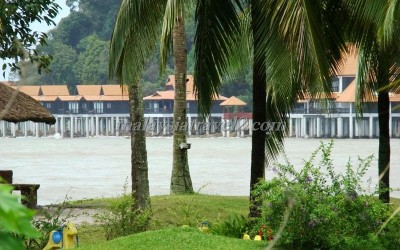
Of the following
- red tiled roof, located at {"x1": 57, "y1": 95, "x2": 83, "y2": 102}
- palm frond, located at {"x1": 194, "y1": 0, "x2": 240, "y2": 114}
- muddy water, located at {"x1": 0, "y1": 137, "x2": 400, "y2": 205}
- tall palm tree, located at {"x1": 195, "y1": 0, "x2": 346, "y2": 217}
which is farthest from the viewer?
red tiled roof, located at {"x1": 57, "y1": 95, "x2": 83, "y2": 102}

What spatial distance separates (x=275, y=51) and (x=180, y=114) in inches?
296

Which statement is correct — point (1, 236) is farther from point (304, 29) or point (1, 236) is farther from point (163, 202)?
point (163, 202)

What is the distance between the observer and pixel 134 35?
905cm

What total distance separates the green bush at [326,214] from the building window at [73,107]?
293 feet

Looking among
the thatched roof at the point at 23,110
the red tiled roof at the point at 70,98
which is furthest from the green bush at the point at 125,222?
the red tiled roof at the point at 70,98

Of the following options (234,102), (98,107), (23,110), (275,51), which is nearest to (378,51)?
(275,51)

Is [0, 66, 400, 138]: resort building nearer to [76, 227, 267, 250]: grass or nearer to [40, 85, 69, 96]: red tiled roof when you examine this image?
[40, 85, 69, 96]: red tiled roof

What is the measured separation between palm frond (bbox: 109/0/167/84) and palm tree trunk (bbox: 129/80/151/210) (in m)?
2.83

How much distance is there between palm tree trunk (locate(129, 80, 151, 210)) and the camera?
12078mm

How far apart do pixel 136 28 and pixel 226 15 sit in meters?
1.08

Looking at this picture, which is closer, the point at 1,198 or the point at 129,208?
the point at 1,198

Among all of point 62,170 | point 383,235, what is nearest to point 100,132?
point 62,170

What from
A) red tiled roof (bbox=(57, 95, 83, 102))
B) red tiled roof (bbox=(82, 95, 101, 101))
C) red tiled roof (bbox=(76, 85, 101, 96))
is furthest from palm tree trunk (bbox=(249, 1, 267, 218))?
red tiled roof (bbox=(57, 95, 83, 102))

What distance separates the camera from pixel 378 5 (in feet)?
27.1
